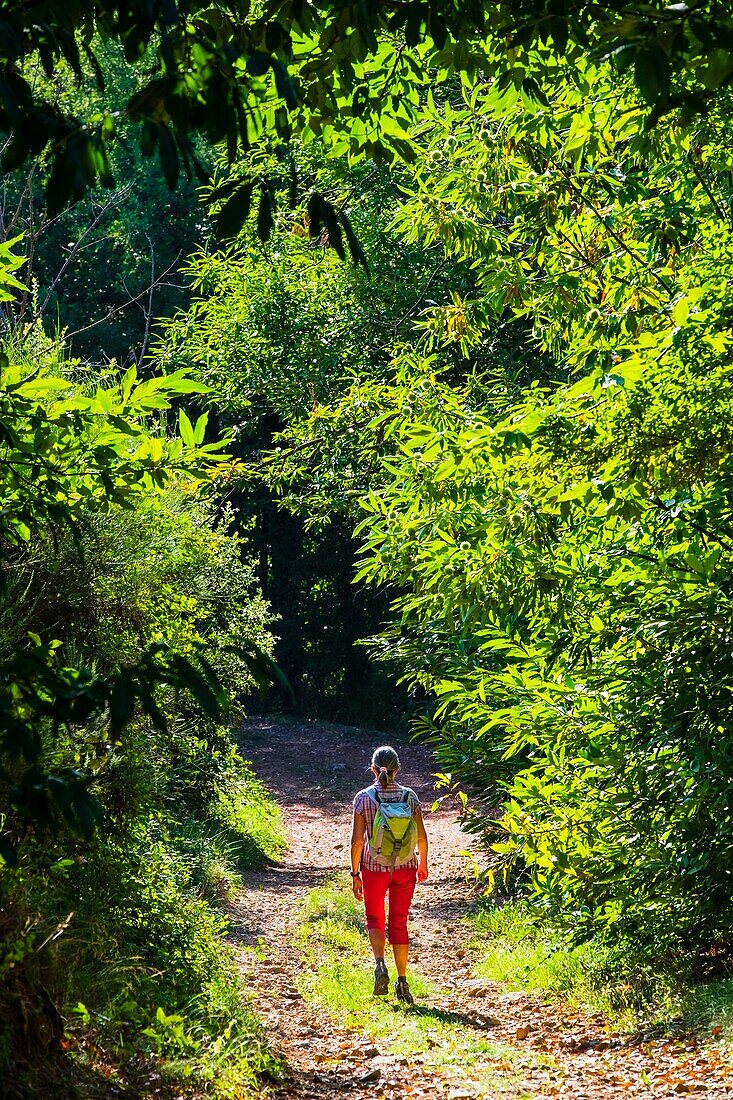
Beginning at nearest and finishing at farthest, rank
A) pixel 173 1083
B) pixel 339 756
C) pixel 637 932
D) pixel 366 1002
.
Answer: pixel 173 1083
pixel 637 932
pixel 366 1002
pixel 339 756

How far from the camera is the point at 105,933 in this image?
17.8 ft

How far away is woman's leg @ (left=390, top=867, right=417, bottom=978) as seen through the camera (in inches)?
324

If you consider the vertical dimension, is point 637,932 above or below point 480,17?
below

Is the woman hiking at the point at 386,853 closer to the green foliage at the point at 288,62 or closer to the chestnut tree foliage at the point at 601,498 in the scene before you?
the chestnut tree foliage at the point at 601,498

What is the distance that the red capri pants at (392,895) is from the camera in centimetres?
826

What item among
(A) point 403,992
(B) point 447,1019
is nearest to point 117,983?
(B) point 447,1019

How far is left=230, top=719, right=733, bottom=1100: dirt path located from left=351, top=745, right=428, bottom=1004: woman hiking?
0.36m

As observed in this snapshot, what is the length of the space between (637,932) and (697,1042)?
0.79 metres

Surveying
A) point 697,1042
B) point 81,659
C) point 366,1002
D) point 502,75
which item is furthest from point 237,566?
point 502,75

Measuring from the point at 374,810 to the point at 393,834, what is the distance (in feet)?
0.76

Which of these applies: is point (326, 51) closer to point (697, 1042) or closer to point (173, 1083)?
point (173, 1083)

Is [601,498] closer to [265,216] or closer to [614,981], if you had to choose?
[265,216]

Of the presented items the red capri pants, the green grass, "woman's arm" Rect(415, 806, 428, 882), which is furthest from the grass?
"woman's arm" Rect(415, 806, 428, 882)

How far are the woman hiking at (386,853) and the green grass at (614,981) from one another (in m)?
1.01
